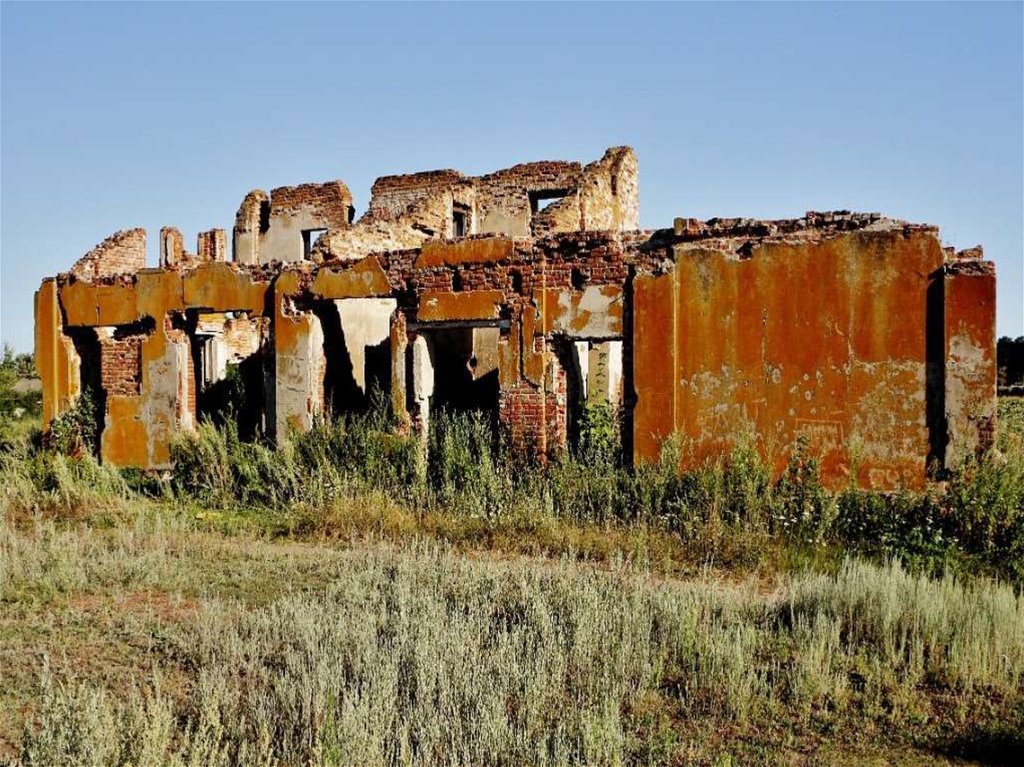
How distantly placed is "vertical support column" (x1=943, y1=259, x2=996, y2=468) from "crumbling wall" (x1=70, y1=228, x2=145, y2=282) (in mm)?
11750

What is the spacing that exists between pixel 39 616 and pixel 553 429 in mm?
5856

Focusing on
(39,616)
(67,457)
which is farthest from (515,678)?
(67,457)

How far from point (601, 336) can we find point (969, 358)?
3.69 metres

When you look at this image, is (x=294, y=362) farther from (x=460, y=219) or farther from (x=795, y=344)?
(x=460, y=219)

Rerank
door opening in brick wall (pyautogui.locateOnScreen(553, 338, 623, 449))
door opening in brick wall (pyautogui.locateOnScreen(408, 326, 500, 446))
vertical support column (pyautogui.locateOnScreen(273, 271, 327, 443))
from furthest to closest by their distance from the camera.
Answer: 1. door opening in brick wall (pyautogui.locateOnScreen(408, 326, 500, 446))
2. vertical support column (pyautogui.locateOnScreen(273, 271, 327, 443))
3. door opening in brick wall (pyautogui.locateOnScreen(553, 338, 623, 449))

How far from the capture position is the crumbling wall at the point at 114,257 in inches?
607

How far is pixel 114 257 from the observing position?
1689cm

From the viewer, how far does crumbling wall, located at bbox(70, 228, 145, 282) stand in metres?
15.4

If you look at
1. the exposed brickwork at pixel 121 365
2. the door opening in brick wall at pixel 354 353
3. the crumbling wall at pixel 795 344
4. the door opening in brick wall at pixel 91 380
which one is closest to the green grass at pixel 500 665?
the crumbling wall at pixel 795 344

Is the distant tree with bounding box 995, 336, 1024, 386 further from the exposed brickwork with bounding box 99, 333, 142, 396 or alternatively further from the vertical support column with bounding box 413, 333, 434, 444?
the exposed brickwork with bounding box 99, 333, 142, 396

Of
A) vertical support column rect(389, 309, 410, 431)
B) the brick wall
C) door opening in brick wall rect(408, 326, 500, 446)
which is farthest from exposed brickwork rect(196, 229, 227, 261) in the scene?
vertical support column rect(389, 309, 410, 431)

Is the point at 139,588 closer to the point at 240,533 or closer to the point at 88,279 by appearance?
the point at 240,533

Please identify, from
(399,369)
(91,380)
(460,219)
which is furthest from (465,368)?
(91,380)

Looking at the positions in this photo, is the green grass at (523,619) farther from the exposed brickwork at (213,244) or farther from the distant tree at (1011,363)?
the distant tree at (1011,363)
